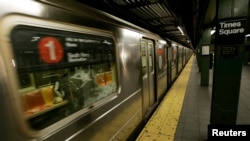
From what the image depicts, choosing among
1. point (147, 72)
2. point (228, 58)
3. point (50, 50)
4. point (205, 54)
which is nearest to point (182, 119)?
point (147, 72)

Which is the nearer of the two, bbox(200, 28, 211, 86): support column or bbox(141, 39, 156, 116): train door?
bbox(141, 39, 156, 116): train door

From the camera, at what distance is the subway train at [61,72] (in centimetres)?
108

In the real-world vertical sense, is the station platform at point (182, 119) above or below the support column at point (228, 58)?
below

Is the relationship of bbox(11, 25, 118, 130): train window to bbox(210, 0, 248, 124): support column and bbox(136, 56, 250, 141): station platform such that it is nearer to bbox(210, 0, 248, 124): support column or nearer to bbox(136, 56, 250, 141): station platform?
bbox(136, 56, 250, 141): station platform

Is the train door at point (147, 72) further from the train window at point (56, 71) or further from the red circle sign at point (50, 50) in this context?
the red circle sign at point (50, 50)

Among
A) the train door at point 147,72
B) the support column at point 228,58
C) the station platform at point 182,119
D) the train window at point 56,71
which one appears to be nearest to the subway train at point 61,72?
the train window at point 56,71

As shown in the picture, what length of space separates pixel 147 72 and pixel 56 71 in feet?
9.58

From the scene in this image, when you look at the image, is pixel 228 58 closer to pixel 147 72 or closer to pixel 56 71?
pixel 147 72

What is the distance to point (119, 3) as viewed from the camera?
282 centimetres

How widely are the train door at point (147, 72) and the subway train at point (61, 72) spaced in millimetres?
1153

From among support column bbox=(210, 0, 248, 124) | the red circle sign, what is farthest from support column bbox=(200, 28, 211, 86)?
the red circle sign

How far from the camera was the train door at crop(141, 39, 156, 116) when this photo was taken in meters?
3.84

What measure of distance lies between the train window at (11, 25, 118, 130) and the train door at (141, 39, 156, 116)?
182cm

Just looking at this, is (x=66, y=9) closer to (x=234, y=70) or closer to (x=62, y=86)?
(x=62, y=86)
